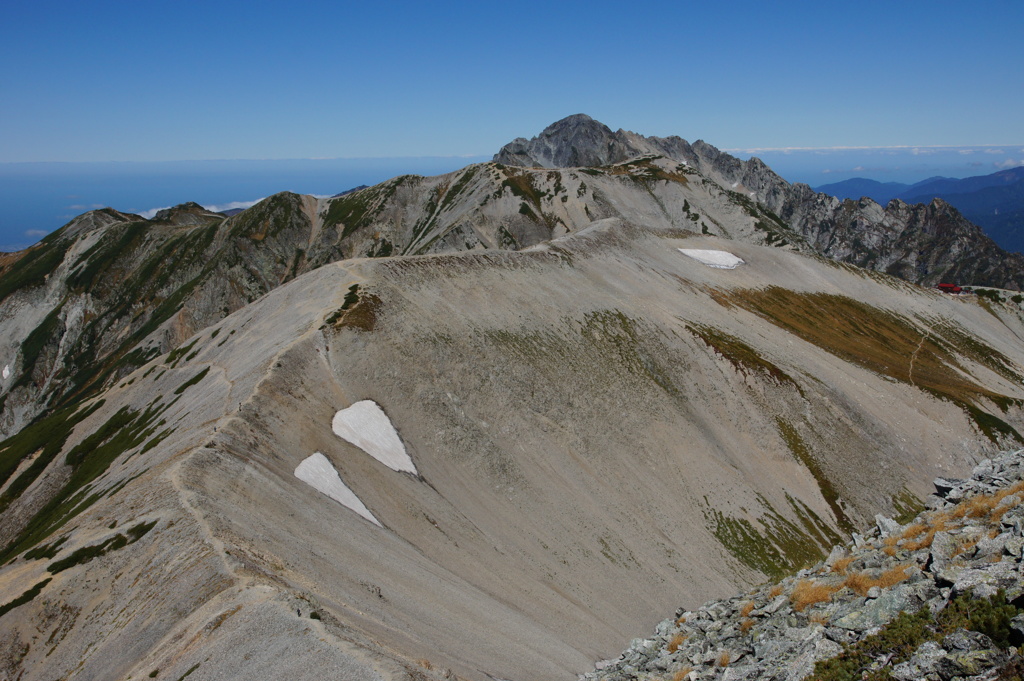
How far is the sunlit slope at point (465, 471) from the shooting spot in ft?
87.1

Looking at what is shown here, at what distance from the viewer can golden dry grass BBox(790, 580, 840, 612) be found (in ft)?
64.8

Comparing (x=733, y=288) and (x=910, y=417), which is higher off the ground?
(x=733, y=288)

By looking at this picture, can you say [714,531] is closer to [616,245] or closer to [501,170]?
[616,245]

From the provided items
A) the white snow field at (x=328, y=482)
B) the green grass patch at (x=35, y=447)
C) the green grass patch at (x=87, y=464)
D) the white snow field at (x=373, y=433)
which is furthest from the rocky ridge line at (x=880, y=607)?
the green grass patch at (x=35, y=447)

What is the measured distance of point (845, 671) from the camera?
1481 cm

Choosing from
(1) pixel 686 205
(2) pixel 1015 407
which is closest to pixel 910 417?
(2) pixel 1015 407

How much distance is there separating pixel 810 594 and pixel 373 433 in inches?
1368

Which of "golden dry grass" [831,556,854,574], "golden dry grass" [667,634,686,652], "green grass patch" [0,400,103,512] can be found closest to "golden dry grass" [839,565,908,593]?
"golden dry grass" [831,556,854,574]

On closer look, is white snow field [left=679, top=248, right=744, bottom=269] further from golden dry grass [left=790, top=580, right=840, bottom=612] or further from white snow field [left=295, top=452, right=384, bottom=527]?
golden dry grass [left=790, top=580, right=840, bottom=612]

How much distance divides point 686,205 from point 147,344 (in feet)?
509

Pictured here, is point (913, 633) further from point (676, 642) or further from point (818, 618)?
point (676, 642)

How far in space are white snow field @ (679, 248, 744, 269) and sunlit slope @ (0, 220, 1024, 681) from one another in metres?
15.9

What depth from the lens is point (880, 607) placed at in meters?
16.3

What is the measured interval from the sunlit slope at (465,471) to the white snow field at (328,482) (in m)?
0.59
